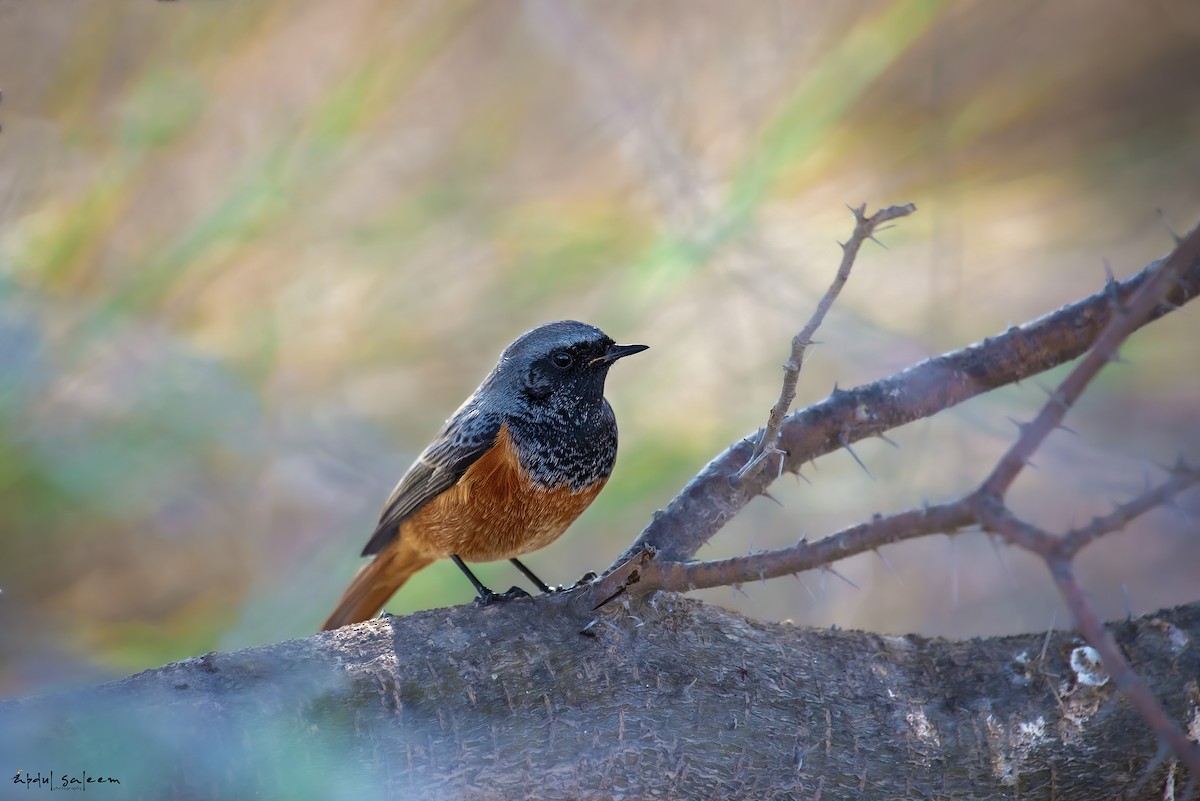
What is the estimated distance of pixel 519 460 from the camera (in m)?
3.34

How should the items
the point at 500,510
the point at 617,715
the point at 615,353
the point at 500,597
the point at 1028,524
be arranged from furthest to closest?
the point at 615,353
the point at 500,510
the point at 500,597
the point at 617,715
the point at 1028,524

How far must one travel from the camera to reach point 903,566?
20.1 ft

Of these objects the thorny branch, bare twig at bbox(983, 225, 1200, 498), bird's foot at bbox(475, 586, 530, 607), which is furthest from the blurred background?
bare twig at bbox(983, 225, 1200, 498)

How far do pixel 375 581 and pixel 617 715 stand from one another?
1685 mm

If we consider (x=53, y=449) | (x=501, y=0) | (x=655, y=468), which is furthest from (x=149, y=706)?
(x=501, y=0)

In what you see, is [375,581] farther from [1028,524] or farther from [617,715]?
[1028,524]

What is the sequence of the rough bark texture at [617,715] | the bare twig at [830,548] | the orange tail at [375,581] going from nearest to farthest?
1. the bare twig at [830,548]
2. the rough bark texture at [617,715]
3. the orange tail at [375,581]

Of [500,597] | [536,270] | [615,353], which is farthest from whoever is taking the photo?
[536,270]

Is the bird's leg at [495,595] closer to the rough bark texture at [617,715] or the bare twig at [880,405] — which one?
the rough bark texture at [617,715]

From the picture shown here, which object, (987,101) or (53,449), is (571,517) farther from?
(987,101)

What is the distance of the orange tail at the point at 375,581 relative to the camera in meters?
3.76

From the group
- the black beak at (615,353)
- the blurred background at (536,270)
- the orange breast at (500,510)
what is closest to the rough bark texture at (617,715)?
the orange breast at (500,510)

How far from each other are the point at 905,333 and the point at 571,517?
123 inches

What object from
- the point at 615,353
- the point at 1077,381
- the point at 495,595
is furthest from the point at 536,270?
the point at 1077,381
